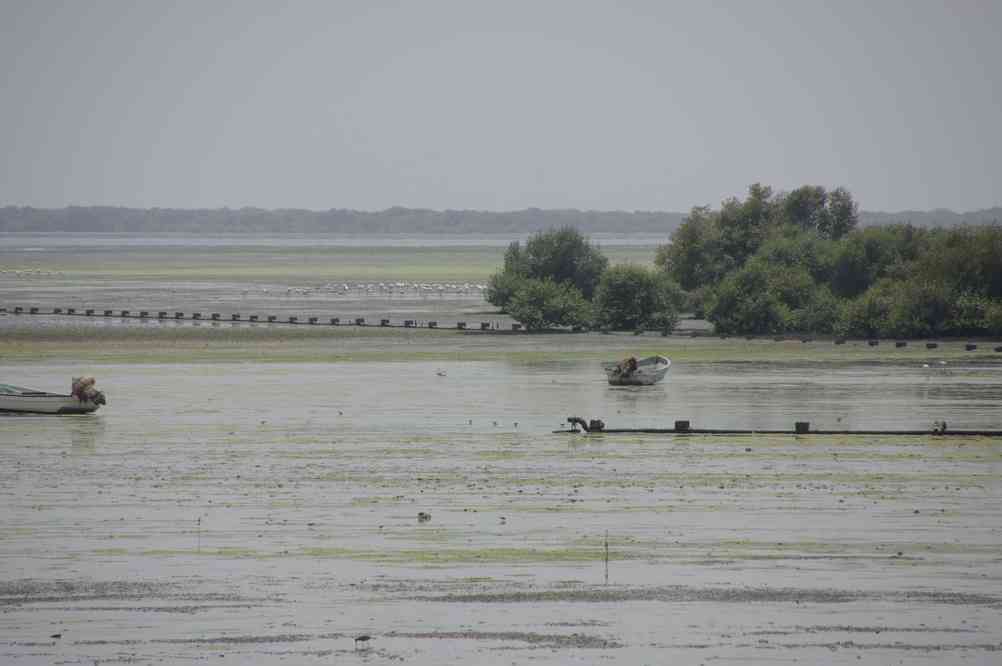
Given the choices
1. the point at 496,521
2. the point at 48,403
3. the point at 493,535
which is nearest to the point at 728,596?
the point at 493,535

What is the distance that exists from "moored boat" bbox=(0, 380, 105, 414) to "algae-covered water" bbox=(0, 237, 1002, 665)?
57cm

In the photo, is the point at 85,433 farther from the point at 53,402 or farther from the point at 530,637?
the point at 530,637

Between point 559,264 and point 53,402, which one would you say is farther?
point 559,264

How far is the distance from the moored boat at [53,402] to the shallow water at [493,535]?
542 mm

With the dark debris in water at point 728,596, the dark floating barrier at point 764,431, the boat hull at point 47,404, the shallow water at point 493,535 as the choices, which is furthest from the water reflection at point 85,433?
the dark debris in water at point 728,596

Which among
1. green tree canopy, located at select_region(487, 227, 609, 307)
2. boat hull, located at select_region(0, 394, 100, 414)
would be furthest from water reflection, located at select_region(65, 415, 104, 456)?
green tree canopy, located at select_region(487, 227, 609, 307)

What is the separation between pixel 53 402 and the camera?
44.5 meters

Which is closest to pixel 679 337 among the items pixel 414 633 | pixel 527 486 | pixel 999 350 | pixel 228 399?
pixel 999 350

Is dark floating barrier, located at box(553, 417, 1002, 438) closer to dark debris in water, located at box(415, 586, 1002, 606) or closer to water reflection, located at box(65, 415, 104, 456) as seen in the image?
water reflection, located at box(65, 415, 104, 456)

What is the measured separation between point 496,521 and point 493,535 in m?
1.32

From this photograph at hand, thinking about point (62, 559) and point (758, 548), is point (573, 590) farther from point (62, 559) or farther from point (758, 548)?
point (62, 559)

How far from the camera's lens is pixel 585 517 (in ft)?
94.0

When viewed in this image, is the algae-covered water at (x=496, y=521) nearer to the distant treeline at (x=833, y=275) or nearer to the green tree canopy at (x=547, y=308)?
the distant treeline at (x=833, y=275)

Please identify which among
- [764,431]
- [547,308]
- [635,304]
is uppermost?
[635,304]
